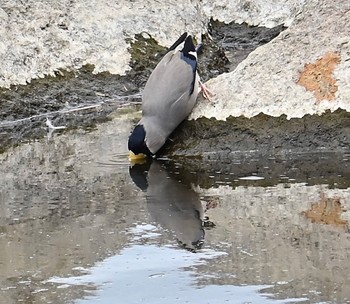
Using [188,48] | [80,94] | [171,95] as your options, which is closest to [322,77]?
[171,95]

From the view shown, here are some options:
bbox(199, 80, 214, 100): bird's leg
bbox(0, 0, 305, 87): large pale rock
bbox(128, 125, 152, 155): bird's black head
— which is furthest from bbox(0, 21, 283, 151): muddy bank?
bbox(199, 80, 214, 100): bird's leg

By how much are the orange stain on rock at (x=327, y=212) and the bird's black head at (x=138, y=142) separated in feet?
6.34

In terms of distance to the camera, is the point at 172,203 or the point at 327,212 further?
the point at 172,203

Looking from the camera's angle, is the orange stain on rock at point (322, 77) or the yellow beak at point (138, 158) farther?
the yellow beak at point (138, 158)

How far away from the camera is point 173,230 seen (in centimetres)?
580

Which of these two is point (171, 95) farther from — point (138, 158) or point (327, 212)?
point (327, 212)

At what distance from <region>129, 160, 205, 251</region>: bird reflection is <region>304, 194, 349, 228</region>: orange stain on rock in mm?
719

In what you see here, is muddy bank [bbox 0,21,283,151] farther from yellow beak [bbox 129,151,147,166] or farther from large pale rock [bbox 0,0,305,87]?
yellow beak [bbox 129,151,147,166]

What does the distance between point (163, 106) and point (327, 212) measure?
2344mm

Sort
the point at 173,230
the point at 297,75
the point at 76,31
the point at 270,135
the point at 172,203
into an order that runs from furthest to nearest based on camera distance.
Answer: the point at 76,31 < the point at 297,75 < the point at 270,135 < the point at 172,203 < the point at 173,230

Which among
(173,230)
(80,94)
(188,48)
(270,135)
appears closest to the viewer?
(173,230)

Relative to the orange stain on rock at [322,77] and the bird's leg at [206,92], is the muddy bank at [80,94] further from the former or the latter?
the orange stain on rock at [322,77]

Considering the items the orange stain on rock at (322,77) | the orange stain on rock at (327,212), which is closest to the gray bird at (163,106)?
the orange stain on rock at (322,77)

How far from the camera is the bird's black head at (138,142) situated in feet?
25.1
